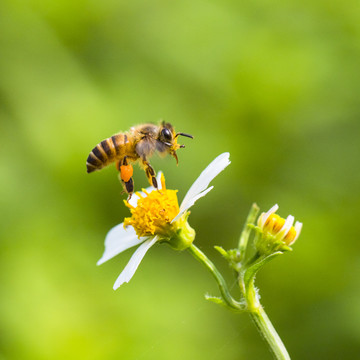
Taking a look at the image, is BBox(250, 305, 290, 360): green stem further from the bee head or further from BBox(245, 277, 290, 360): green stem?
the bee head

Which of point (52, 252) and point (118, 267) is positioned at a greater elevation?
point (52, 252)

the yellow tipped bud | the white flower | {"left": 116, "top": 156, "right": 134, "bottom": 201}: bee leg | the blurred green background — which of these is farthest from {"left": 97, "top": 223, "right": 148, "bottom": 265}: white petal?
the blurred green background

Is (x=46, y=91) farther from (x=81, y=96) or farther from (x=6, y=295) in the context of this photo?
(x=6, y=295)

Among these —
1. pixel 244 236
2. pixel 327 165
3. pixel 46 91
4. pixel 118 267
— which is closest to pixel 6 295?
pixel 118 267

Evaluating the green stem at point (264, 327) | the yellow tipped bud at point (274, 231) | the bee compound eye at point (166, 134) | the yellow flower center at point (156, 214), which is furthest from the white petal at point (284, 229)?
the bee compound eye at point (166, 134)

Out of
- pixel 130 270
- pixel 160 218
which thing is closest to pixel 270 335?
pixel 130 270
